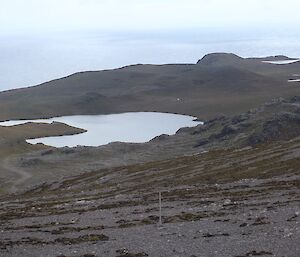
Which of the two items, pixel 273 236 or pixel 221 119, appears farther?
pixel 221 119

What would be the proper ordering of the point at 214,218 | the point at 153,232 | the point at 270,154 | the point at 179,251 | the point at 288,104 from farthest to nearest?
1. the point at 288,104
2. the point at 270,154
3. the point at 214,218
4. the point at 153,232
5. the point at 179,251

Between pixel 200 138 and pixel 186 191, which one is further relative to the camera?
pixel 200 138

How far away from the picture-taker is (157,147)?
13725 centimetres

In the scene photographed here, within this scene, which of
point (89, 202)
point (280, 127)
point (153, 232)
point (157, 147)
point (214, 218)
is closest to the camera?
point (153, 232)

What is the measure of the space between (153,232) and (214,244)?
19.1 feet

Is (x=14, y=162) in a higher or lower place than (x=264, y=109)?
lower

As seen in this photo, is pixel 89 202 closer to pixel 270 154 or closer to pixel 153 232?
Answer: pixel 153 232

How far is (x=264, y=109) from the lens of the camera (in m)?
158

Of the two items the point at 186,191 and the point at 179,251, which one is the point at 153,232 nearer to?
the point at 179,251

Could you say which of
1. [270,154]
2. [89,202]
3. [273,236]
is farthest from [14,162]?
[273,236]

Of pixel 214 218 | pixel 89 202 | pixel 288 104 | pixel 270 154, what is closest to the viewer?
pixel 214 218

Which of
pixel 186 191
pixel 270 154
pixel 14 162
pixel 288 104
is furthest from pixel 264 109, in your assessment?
pixel 186 191

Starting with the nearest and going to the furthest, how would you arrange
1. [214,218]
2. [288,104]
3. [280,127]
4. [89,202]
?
[214,218] → [89,202] → [280,127] → [288,104]

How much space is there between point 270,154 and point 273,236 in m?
49.8
